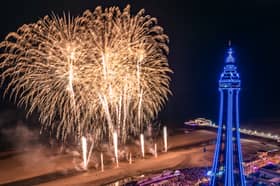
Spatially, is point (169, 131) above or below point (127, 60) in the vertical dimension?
below

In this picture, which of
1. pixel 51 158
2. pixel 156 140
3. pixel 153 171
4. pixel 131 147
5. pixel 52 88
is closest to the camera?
pixel 52 88

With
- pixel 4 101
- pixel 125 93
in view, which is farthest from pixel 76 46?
pixel 4 101

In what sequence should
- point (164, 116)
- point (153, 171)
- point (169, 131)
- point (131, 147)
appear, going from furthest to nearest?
point (164, 116) → point (169, 131) → point (131, 147) → point (153, 171)

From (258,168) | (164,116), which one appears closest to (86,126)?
(258,168)

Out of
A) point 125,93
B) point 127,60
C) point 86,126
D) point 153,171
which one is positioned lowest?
point 153,171

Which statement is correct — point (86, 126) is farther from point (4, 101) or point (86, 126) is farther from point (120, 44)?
point (4, 101)

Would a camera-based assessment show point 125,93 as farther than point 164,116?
No

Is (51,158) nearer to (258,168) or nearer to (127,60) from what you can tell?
(127,60)
